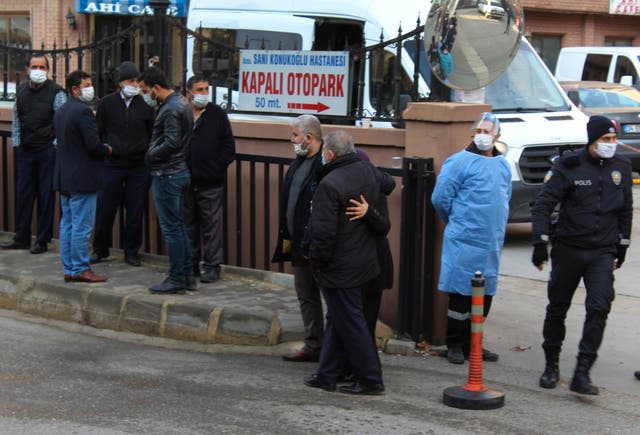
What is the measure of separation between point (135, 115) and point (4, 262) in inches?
70.5

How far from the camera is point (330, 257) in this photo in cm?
635

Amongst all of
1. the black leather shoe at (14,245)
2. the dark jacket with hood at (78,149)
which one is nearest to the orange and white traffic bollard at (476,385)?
the dark jacket with hood at (78,149)

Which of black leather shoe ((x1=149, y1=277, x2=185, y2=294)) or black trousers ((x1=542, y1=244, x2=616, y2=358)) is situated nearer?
black trousers ((x1=542, y1=244, x2=616, y2=358))

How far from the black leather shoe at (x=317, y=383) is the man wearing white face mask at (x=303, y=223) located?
52cm

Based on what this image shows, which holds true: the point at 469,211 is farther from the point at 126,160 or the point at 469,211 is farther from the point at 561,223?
the point at 126,160

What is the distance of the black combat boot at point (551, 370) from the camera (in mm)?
6801

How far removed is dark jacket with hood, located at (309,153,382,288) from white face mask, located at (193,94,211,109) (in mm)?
2258

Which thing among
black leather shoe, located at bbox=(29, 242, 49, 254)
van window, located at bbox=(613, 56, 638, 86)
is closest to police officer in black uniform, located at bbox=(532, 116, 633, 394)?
black leather shoe, located at bbox=(29, 242, 49, 254)

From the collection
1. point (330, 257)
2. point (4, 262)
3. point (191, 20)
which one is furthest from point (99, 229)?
point (191, 20)

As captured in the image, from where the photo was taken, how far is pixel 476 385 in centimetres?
632

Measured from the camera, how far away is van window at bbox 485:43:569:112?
1247cm

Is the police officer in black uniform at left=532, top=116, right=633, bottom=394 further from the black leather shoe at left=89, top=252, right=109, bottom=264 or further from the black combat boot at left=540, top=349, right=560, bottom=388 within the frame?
the black leather shoe at left=89, top=252, right=109, bottom=264

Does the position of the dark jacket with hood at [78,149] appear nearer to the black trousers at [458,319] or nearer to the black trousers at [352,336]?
the black trousers at [352,336]

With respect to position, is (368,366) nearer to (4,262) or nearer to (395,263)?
(395,263)
